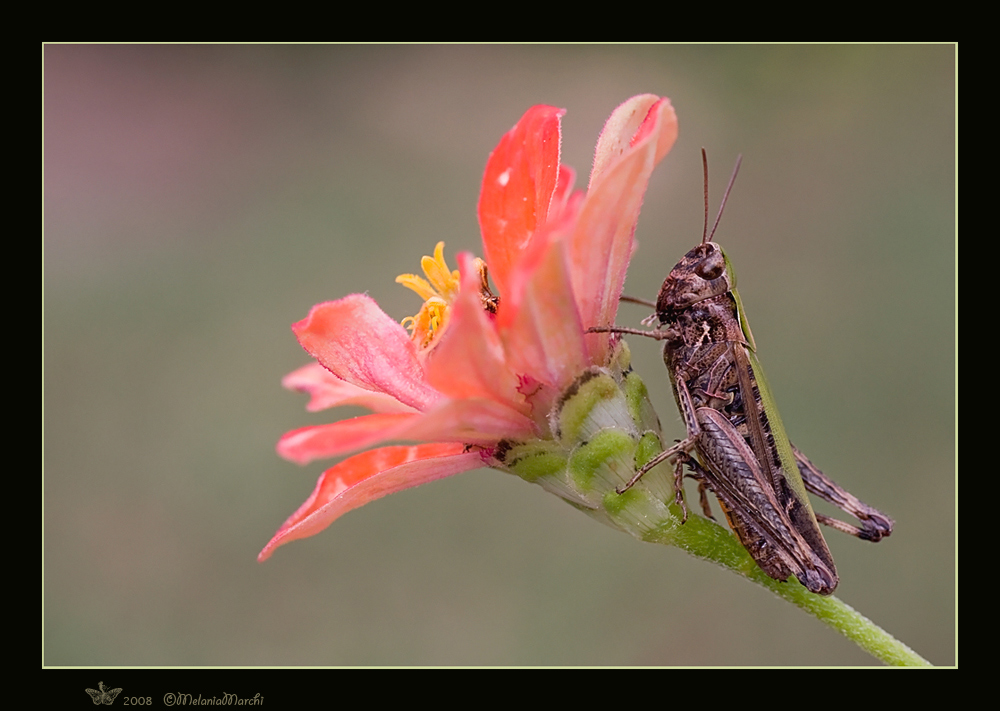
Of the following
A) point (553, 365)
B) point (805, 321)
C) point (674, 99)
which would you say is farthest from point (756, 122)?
point (553, 365)

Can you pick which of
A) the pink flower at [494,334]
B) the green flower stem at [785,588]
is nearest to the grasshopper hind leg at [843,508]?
the green flower stem at [785,588]

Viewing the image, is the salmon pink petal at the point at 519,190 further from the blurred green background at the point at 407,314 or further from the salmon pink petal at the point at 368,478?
the blurred green background at the point at 407,314

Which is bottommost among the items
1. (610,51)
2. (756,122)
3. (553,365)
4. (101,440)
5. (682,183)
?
(101,440)

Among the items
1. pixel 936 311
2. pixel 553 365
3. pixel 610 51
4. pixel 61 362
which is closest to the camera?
pixel 553 365

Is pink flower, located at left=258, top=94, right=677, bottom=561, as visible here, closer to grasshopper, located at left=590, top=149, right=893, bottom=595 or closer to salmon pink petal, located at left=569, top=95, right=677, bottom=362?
salmon pink petal, located at left=569, top=95, right=677, bottom=362

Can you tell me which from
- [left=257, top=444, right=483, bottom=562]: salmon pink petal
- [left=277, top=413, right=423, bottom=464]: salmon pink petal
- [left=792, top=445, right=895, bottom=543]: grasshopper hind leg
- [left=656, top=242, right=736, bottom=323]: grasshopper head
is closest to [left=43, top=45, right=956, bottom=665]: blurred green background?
[left=792, top=445, right=895, bottom=543]: grasshopper hind leg

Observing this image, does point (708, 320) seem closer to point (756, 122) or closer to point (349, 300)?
point (349, 300)

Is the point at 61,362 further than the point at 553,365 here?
Yes

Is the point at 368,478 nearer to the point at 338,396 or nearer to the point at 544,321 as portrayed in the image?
the point at 338,396
